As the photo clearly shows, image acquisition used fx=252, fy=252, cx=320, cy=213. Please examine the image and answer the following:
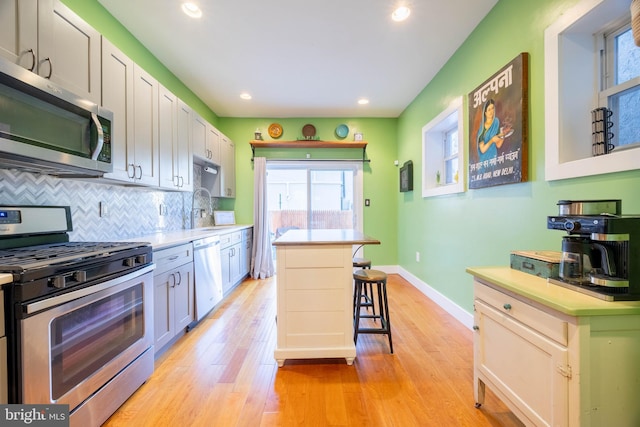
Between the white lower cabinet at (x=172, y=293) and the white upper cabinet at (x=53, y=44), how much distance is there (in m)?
1.21

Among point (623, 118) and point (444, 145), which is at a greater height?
point (444, 145)

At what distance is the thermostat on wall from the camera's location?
405 cm

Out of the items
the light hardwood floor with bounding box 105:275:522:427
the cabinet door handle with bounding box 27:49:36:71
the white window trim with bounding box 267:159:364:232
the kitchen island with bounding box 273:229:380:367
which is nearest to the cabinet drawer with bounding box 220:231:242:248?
the light hardwood floor with bounding box 105:275:522:427

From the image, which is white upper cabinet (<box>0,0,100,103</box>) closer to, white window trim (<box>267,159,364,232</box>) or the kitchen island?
the kitchen island

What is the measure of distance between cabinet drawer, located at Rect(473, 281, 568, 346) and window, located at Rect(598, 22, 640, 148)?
1.03m

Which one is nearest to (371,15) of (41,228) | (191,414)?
(41,228)

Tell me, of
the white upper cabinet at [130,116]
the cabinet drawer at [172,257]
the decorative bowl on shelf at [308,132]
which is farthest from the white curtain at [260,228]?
the white upper cabinet at [130,116]

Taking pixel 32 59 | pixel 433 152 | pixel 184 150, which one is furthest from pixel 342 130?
pixel 32 59

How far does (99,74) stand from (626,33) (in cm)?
320

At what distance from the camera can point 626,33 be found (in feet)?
4.47

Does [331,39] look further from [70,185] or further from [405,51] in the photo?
[70,185]

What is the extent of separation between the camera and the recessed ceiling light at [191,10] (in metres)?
2.02

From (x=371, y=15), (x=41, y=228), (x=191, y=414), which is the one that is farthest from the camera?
(x=371, y=15)

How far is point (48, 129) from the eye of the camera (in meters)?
1.33
